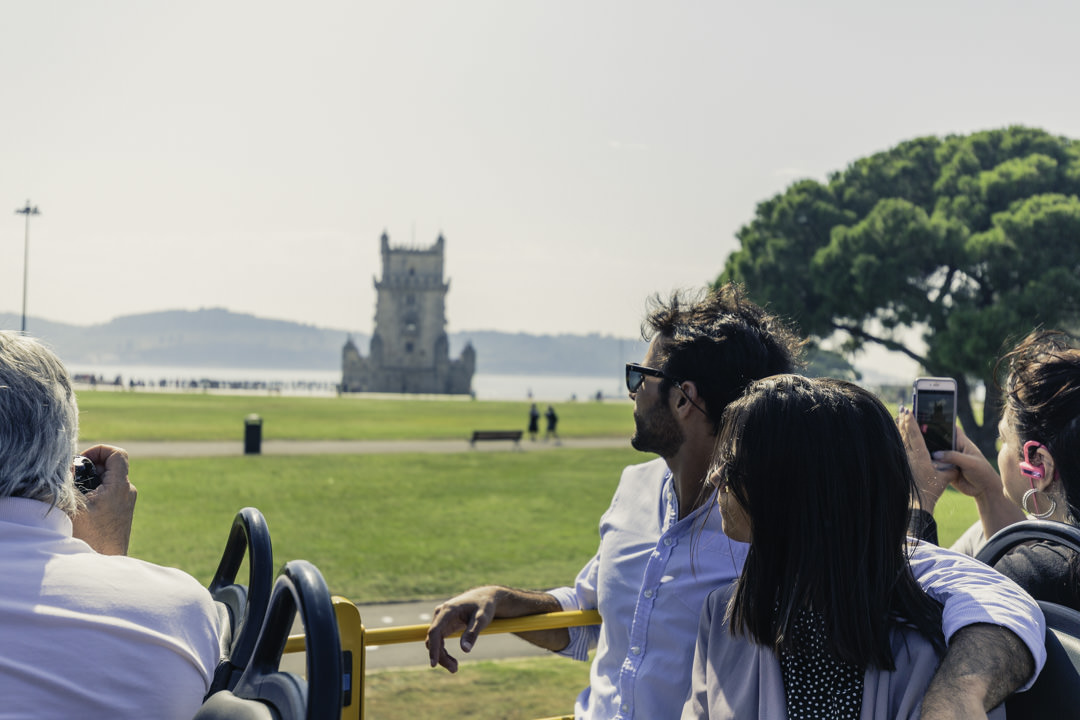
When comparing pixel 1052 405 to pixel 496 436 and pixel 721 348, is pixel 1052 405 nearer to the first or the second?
pixel 721 348

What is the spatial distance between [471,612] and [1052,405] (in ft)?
6.01

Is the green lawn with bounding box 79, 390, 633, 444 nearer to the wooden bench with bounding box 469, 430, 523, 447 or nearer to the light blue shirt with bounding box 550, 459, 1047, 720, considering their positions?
the wooden bench with bounding box 469, 430, 523, 447

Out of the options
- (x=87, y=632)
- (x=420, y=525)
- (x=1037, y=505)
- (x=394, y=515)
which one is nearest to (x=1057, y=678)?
(x=1037, y=505)

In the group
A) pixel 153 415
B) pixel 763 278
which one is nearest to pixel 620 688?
pixel 763 278

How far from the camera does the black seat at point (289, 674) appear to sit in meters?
1.40

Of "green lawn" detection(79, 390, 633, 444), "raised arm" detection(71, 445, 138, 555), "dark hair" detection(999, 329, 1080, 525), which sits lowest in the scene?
"green lawn" detection(79, 390, 633, 444)

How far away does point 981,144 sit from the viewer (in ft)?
96.0

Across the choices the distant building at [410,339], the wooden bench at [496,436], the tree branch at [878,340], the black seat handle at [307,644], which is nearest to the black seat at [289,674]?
the black seat handle at [307,644]

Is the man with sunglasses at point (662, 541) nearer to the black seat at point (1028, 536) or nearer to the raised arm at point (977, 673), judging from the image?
the black seat at point (1028, 536)

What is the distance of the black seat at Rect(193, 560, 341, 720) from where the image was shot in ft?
4.58

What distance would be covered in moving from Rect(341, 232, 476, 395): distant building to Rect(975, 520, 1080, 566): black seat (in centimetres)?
9387

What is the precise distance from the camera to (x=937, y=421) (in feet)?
9.14

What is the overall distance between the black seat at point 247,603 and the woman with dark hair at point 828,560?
111cm

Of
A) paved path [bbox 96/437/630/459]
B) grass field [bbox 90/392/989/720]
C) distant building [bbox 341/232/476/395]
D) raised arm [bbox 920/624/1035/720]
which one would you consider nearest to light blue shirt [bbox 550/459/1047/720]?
raised arm [bbox 920/624/1035/720]
